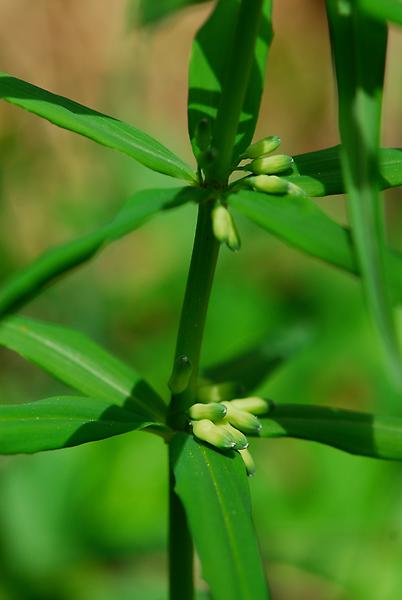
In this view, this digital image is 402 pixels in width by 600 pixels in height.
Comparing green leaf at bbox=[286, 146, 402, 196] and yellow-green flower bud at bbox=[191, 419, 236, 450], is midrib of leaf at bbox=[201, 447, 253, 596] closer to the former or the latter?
yellow-green flower bud at bbox=[191, 419, 236, 450]

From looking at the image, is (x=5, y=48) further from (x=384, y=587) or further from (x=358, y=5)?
(x=358, y=5)

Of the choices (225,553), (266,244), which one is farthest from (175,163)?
(266,244)

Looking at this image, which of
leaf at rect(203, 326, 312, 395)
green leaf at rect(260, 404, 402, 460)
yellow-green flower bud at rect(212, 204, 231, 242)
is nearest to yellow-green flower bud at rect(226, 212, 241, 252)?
yellow-green flower bud at rect(212, 204, 231, 242)

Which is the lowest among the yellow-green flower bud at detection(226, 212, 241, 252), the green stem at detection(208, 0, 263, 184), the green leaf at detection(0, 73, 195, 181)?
the yellow-green flower bud at detection(226, 212, 241, 252)

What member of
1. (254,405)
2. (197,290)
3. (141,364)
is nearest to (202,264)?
(197,290)

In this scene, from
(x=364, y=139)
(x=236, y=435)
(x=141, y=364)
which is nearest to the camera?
(x=364, y=139)

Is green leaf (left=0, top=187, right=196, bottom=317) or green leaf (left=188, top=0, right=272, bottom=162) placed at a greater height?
green leaf (left=188, top=0, right=272, bottom=162)

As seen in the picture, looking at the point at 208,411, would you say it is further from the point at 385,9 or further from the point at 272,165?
the point at 385,9

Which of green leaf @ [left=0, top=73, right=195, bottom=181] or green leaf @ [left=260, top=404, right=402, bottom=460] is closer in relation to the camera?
green leaf @ [left=0, top=73, right=195, bottom=181]
